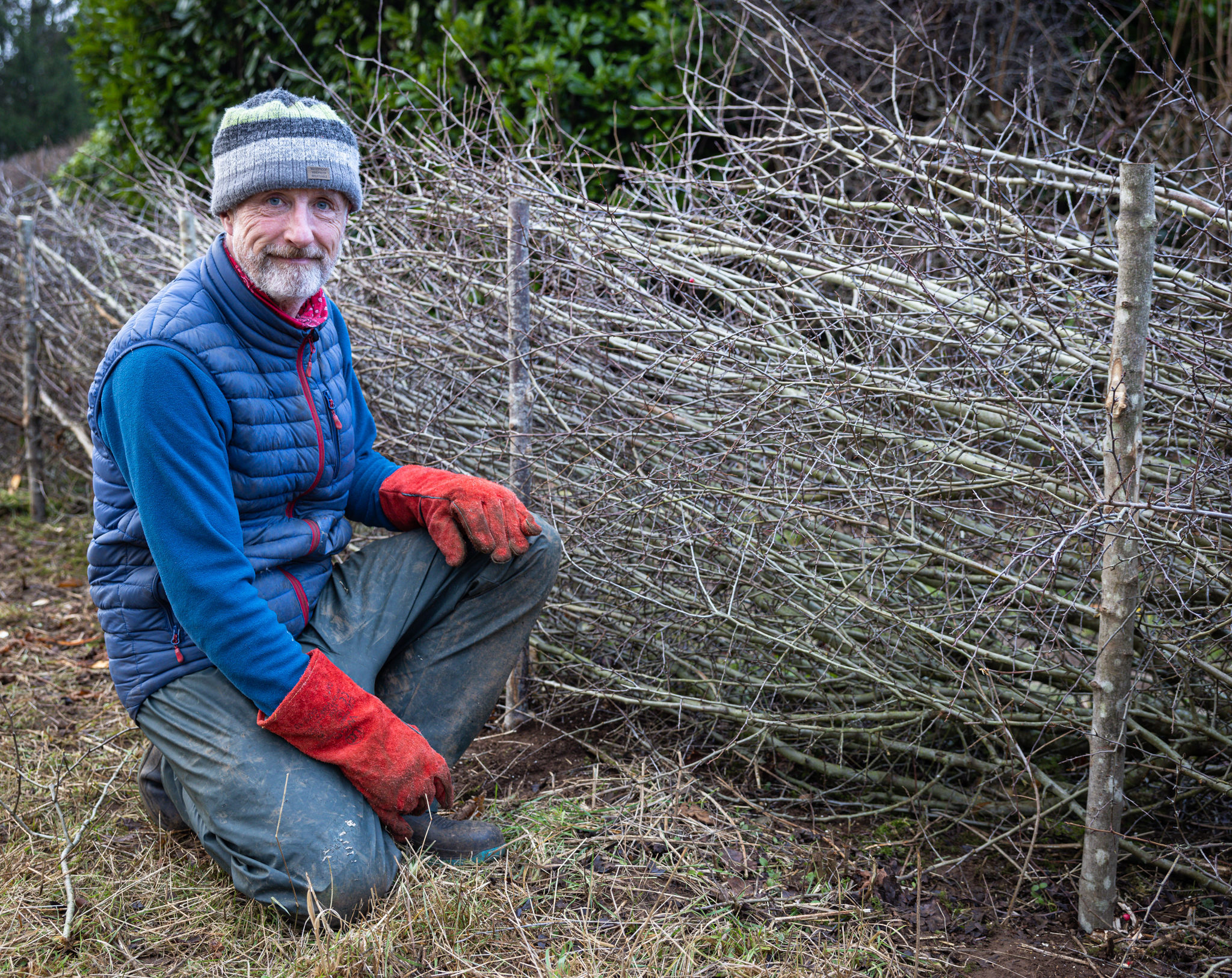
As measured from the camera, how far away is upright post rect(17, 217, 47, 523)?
500 cm

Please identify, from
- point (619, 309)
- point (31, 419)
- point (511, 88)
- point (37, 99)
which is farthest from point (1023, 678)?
point (37, 99)

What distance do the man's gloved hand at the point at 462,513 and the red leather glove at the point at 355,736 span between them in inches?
17.3

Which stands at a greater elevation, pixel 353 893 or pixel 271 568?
pixel 271 568

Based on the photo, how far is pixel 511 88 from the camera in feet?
15.8

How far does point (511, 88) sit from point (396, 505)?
10.3 ft

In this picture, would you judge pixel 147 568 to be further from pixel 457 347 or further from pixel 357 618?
pixel 457 347

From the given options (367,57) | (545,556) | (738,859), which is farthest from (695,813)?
(367,57)

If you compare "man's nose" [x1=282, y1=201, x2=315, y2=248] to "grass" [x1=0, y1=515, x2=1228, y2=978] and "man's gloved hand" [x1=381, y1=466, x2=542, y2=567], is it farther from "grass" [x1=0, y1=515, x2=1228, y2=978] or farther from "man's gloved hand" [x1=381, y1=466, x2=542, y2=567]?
"grass" [x1=0, y1=515, x2=1228, y2=978]

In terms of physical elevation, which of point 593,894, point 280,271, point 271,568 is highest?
point 280,271

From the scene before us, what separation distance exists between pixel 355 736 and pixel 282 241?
106 cm

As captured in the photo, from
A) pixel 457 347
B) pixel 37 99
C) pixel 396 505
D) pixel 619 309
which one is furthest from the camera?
pixel 37 99

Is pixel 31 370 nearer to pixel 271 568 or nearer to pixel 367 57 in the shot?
pixel 367 57

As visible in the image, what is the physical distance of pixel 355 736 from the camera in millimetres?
2000

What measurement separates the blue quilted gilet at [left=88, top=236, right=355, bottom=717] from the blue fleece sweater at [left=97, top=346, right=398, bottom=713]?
43 millimetres
